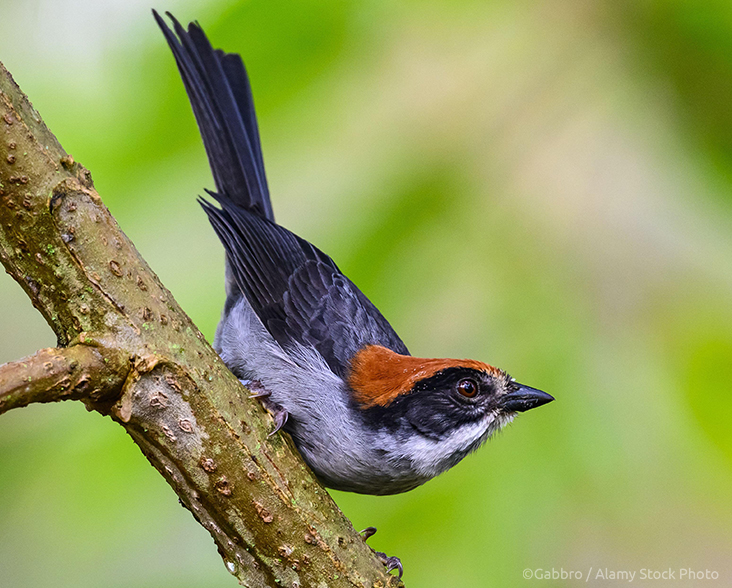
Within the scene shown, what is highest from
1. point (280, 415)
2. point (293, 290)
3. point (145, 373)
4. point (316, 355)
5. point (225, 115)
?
point (225, 115)

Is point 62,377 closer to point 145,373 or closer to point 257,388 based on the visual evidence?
point 145,373

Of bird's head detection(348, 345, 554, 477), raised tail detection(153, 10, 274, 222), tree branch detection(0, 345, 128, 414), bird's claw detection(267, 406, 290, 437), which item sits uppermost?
raised tail detection(153, 10, 274, 222)

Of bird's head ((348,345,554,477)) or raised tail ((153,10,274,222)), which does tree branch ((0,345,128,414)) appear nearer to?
bird's head ((348,345,554,477))

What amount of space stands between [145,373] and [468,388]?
4.77 feet

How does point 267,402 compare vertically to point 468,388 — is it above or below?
above

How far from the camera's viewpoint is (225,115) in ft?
11.7

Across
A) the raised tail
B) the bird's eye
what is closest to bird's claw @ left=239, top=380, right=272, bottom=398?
the bird's eye

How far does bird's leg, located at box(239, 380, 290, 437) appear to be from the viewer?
2.81 metres

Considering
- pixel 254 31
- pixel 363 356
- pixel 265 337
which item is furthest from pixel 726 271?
pixel 254 31

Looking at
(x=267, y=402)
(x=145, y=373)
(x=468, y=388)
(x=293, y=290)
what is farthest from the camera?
(x=293, y=290)

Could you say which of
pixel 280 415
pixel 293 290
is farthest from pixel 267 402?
pixel 293 290

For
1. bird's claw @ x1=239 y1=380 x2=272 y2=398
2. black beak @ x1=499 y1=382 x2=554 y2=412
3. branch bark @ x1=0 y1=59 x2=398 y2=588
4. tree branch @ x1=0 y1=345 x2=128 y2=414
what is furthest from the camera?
bird's claw @ x1=239 y1=380 x2=272 y2=398

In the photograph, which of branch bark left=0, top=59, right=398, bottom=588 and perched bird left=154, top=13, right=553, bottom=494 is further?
perched bird left=154, top=13, right=553, bottom=494

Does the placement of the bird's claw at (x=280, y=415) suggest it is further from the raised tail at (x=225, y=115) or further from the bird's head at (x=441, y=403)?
the raised tail at (x=225, y=115)
